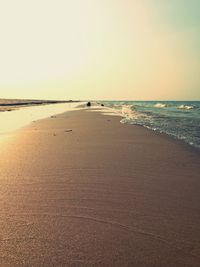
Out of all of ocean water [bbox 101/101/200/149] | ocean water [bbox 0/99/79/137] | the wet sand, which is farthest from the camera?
ocean water [bbox 0/99/79/137]

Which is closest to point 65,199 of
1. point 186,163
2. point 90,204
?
point 90,204

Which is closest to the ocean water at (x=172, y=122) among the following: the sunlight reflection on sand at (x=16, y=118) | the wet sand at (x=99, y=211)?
the wet sand at (x=99, y=211)

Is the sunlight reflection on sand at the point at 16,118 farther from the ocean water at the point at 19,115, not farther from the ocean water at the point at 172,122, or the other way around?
the ocean water at the point at 172,122

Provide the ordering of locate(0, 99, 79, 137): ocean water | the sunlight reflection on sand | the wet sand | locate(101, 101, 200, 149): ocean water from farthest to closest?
locate(0, 99, 79, 137): ocean water, the sunlight reflection on sand, locate(101, 101, 200, 149): ocean water, the wet sand

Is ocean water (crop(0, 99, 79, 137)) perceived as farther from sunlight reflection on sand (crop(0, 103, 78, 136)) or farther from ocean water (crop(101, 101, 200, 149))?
ocean water (crop(101, 101, 200, 149))

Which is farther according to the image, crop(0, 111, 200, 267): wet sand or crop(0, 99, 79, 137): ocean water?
crop(0, 99, 79, 137): ocean water

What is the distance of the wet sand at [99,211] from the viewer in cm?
332

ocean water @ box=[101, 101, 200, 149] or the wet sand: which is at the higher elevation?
the wet sand

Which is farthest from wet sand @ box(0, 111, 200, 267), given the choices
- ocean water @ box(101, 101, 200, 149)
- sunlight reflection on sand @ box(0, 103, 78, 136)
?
sunlight reflection on sand @ box(0, 103, 78, 136)

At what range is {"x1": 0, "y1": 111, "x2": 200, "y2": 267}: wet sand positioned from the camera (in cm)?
332

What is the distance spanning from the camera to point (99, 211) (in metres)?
4.62

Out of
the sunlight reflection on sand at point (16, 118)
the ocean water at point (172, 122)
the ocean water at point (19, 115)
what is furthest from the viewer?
the ocean water at point (19, 115)

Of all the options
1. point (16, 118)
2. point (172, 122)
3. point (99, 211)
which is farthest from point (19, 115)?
point (99, 211)

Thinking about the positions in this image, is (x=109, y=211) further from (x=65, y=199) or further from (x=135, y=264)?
(x=135, y=264)
